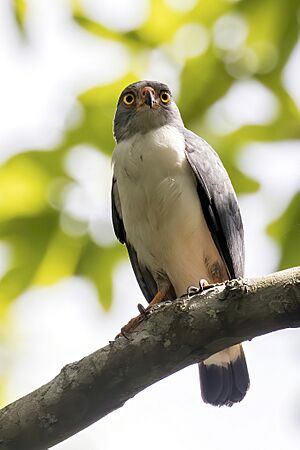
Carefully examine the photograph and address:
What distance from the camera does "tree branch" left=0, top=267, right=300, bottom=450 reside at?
114 inches

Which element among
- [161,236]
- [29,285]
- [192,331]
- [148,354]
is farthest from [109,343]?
[161,236]

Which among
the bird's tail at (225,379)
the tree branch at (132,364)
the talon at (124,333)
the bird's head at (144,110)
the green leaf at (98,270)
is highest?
the bird's head at (144,110)

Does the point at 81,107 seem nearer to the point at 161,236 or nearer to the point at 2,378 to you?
the point at 161,236

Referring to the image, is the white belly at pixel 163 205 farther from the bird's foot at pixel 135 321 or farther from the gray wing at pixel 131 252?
the bird's foot at pixel 135 321

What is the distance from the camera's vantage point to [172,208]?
4578mm

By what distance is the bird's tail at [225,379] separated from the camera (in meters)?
4.84

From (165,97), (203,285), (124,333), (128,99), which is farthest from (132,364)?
(165,97)

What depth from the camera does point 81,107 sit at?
439cm

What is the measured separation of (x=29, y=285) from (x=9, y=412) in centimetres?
120

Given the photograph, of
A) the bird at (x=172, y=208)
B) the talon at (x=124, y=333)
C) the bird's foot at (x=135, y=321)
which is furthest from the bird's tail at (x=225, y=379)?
the talon at (x=124, y=333)

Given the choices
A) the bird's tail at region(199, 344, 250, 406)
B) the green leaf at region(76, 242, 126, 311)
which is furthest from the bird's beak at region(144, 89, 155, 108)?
the bird's tail at region(199, 344, 250, 406)

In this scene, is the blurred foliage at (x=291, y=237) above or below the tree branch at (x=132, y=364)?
above

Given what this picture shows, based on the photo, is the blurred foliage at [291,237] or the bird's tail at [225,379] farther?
the bird's tail at [225,379]

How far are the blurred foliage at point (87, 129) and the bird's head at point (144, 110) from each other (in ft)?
1.69
